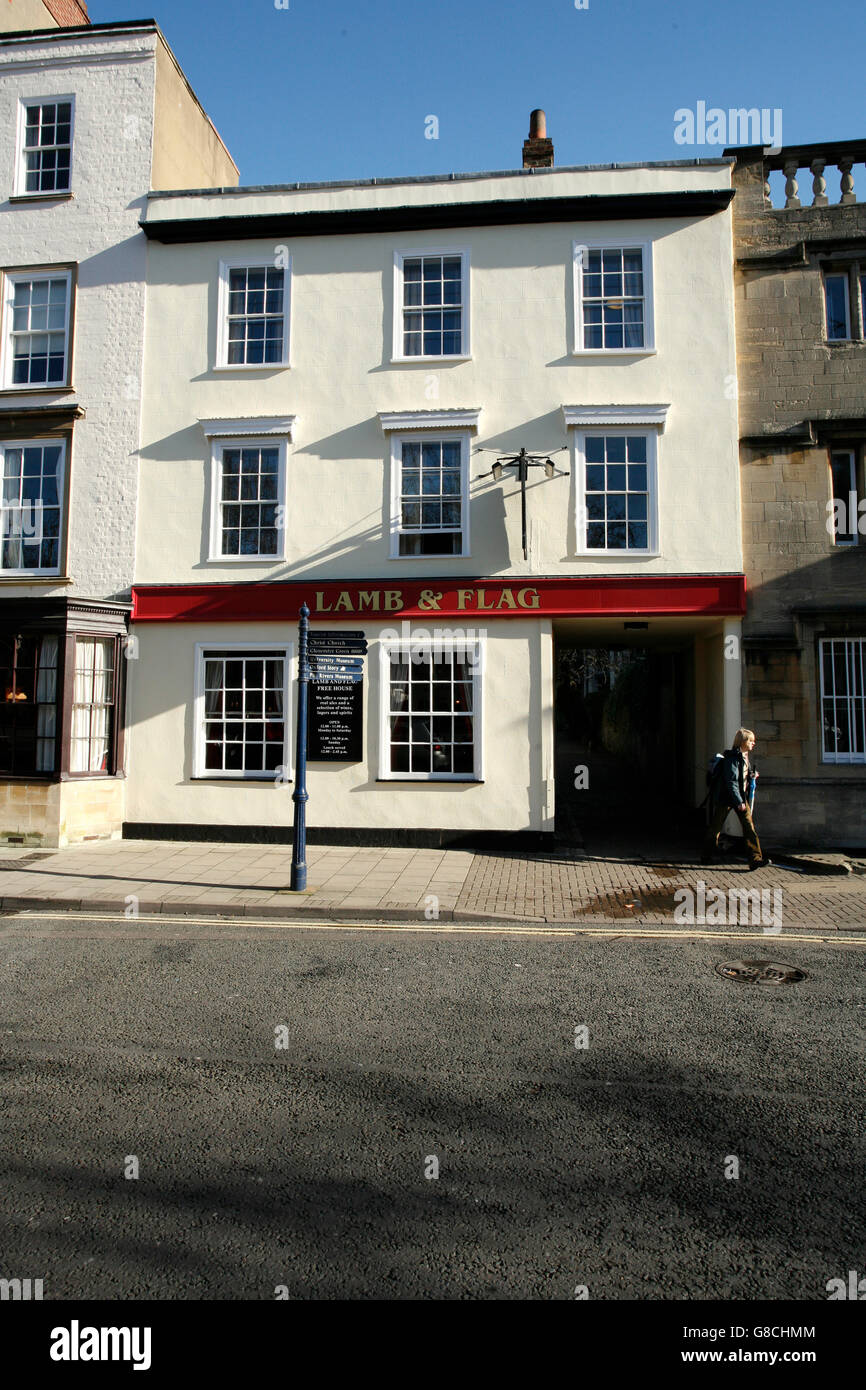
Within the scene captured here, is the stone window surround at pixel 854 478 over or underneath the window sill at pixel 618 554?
over

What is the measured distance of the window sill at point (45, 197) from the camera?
49.3 ft

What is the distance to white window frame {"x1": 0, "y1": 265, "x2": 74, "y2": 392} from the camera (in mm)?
14883

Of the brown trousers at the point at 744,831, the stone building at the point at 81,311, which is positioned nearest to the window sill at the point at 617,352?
the brown trousers at the point at 744,831

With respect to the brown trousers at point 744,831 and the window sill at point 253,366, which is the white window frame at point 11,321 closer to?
the window sill at point 253,366

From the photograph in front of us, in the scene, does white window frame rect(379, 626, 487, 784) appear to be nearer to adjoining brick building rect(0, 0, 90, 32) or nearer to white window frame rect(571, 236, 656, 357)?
white window frame rect(571, 236, 656, 357)

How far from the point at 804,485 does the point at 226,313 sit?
399 inches

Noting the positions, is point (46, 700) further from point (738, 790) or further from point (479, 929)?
point (738, 790)

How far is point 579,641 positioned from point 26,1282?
1512 centimetres

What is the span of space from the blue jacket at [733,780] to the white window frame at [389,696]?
3664 mm

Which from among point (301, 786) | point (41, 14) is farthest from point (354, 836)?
point (41, 14)

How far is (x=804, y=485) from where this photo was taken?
13.3 metres

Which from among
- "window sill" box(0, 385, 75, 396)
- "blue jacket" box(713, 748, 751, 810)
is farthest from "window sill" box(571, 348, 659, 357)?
"window sill" box(0, 385, 75, 396)

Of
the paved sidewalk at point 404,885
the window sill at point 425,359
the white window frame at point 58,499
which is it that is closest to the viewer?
the paved sidewalk at point 404,885

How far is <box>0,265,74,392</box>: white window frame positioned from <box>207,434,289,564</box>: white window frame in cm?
328
